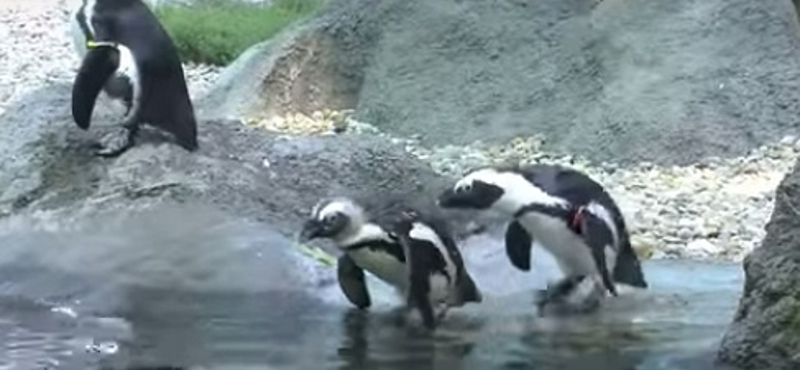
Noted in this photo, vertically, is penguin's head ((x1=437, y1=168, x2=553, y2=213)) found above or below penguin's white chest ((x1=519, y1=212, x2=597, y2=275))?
above

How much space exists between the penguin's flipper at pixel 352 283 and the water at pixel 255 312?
0.18 feet

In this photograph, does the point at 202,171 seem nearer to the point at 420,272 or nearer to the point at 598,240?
the point at 420,272

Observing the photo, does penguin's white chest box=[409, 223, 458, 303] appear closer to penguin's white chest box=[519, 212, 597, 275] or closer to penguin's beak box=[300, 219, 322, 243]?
penguin's beak box=[300, 219, 322, 243]

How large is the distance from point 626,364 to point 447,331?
0.73 meters

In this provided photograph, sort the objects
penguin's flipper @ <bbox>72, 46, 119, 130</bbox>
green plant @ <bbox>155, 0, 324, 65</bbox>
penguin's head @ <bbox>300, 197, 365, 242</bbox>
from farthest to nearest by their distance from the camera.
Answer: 1. green plant @ <bbox>155, 0, 324, 65</bbox>
2. penguin's flipper @ <bbox>72, 46, 119, 130</bbox>
3. penguin's head @ <bbox>300, 197, 365, 242</bbox>

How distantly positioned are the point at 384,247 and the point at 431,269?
6.3 inches

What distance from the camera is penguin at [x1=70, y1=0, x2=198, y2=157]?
6.71 meters

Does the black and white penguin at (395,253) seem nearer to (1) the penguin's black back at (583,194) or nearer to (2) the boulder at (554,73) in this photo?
(1) the penguin's black back at (583,194)

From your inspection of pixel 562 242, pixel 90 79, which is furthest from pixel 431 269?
pixel 90 79

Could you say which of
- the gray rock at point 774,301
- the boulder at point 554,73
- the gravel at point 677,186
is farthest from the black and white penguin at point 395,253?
the boulder at point 554,73

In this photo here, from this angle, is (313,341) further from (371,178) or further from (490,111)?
(490,111)

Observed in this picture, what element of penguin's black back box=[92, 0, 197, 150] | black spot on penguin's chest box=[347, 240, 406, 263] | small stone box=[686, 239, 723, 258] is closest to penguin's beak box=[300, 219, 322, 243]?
black spot on penguin's chest box=[347, 240, 406, 263]

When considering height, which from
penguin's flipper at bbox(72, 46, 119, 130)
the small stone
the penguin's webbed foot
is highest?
penguin's flipper at bbox(72, 46, 119, 130)

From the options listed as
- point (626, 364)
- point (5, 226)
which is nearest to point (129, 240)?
point (5, 226)
